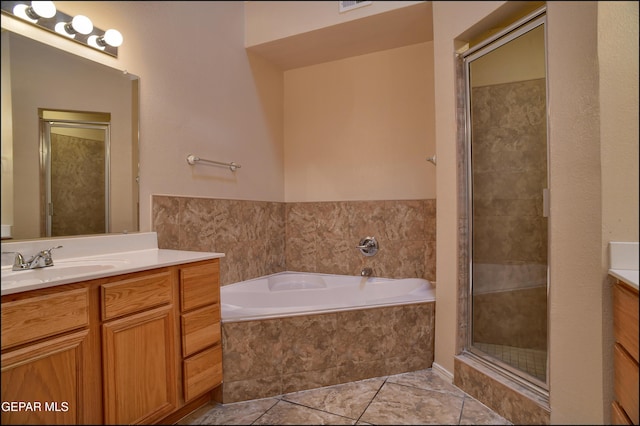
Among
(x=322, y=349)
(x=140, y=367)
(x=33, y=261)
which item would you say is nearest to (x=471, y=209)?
(x=322, y=349)

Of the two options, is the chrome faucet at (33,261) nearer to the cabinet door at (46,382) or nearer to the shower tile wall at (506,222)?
the cabinet door at (46,382)

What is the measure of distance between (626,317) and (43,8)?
2.14 meters

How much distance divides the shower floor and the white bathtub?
368 mm

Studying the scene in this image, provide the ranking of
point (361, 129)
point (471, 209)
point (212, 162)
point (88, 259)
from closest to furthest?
1. point (88, 259)
2. point (471, 209)
3. point (212, 162)
4. point (361, 129)

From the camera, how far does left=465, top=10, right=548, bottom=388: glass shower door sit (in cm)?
148

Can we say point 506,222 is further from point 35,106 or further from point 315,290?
point 35,106

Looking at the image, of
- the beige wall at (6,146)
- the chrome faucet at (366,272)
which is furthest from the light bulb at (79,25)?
the chrome faucet at (366,272)

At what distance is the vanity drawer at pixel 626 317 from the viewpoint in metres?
0.83

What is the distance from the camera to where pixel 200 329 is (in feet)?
4.49

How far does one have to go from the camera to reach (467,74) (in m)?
1.54

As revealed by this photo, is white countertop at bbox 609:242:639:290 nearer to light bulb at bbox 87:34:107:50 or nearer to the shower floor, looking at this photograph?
the shower floor

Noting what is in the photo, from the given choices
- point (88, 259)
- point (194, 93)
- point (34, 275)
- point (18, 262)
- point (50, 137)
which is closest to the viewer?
point (34, 275)

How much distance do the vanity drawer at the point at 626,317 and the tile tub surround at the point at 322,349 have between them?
0.92 m

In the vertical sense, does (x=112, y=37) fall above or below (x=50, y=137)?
above
